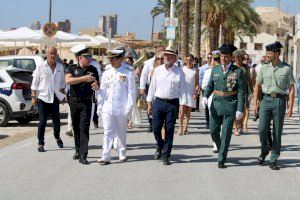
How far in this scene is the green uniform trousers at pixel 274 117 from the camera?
9.54 meters

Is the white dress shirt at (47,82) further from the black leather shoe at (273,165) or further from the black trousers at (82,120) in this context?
the black leather shoe at (273,165)

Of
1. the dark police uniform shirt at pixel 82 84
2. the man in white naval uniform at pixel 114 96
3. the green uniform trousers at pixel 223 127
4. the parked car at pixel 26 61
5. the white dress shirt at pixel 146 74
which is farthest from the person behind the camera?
the parked car at pixel 26 61

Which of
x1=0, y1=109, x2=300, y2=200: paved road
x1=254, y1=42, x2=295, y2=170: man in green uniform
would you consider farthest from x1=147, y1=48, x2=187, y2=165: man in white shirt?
x1=254, y1=42, x2=295, y2=170: man in green uniform

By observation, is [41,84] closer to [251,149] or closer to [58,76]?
[58,76]

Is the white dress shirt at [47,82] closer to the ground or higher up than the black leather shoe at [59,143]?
higher up

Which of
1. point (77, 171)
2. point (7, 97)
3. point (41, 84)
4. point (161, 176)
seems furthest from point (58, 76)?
point (7, 97)

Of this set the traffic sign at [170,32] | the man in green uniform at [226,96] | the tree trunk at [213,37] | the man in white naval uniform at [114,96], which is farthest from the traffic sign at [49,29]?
the tree trunk at [213,37]

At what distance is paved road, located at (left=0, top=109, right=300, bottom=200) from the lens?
25.4 feet

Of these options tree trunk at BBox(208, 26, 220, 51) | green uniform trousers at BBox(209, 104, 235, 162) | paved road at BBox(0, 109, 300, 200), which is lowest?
paved road at BBox(0, 109, 300, 200)

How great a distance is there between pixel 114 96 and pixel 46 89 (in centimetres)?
196

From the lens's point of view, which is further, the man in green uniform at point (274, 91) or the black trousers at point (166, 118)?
the black trousers at point (166, 118)

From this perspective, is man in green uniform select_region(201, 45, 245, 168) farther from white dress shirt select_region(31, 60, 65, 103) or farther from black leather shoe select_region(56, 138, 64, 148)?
black leather shoe select_region(56, 138, 64, 148)

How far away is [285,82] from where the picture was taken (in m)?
9.54

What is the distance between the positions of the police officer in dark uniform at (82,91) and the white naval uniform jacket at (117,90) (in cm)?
24
